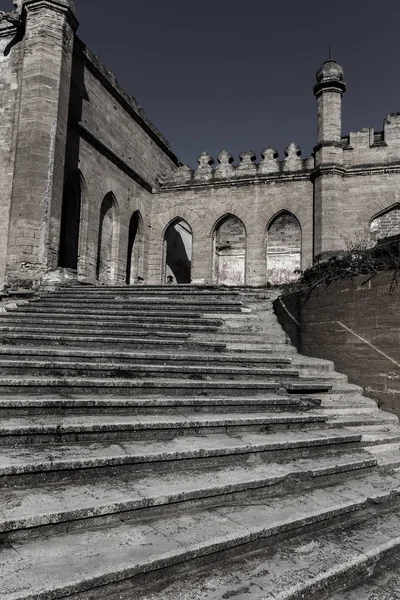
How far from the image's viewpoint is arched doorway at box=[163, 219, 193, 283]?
2280 cm

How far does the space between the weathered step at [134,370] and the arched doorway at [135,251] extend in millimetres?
13616

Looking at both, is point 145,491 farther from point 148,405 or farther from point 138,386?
point 138,386

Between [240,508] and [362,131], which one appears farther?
[362,131]

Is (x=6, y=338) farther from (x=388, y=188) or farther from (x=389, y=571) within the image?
(x=388, y=188)

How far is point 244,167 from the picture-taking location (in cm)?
1878

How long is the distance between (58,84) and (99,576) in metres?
12.9

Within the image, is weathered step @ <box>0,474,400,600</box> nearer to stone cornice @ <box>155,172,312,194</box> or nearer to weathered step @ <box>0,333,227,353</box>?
weathered step @ <box>0,333,227,353</box>

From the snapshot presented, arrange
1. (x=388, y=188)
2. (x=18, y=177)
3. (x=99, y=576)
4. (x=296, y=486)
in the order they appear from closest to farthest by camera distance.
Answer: (x=99, y=576) < (x=296, y=486) < (x=18, y=177) < (x=388, y=188)

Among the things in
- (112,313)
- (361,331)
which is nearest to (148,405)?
(361,331)

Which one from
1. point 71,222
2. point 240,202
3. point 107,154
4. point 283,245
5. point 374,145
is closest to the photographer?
point 71,222

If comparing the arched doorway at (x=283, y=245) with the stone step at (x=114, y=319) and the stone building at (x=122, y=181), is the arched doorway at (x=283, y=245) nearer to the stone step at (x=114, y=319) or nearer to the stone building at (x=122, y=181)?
the stone building at (x=122, y=181)

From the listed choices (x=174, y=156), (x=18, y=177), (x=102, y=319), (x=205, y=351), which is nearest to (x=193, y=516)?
(x=205, y=351)

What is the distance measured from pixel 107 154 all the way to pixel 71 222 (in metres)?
3.19

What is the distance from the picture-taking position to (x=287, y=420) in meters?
4.51
